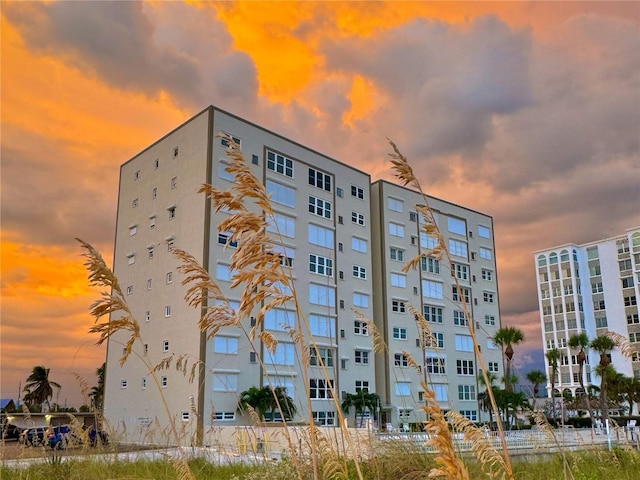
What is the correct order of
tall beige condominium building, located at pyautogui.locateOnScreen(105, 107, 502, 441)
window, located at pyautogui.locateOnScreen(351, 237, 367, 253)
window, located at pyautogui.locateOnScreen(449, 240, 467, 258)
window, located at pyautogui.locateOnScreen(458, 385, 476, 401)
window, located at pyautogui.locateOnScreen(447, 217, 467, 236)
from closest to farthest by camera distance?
tall beige condominium building, located at pyautogui.locateOnScreen(105, 107, 502, 441), window, located at pyautogui.locateOnScreen(351, 237, 367, 253), window, located at pyautogui.locateOnScreen(458, 385, 476, 401), window, located at pyautogui.locateOnScreen(449, 240, 467, 258), window, located at pyautogui.locateOnScreen(447, 217, 467, 236)

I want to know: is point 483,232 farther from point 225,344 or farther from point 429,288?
point 225,344

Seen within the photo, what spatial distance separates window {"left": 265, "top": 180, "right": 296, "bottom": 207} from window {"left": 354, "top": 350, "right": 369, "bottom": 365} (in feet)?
40.4

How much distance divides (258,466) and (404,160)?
708 cm

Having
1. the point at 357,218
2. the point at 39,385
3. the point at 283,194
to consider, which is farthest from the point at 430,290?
the point at 39,385

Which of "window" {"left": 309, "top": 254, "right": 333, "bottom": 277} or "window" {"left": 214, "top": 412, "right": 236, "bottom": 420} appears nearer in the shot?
"window" {"left": 214, "top": 412, "right": 236, "bottom": 420}

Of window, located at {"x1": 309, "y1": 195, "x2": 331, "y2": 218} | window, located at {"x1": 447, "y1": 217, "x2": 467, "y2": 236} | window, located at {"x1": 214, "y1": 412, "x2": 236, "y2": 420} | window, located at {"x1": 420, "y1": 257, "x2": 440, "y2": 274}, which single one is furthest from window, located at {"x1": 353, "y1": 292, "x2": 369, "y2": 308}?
window, located at {"x1": 214, "y1": 412, "x2": 236, "y2": 420}

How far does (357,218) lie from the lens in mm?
46406

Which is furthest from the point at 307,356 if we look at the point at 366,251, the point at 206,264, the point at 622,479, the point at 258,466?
the point at 366,251

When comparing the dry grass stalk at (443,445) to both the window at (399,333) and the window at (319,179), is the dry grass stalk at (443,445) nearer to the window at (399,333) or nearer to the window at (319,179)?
the window at (319,179)

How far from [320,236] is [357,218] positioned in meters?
5.19

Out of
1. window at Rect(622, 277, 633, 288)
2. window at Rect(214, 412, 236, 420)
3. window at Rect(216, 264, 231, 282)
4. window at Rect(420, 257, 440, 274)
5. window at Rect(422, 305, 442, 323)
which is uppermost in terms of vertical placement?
window at Rect(622, 277, 633, 288)

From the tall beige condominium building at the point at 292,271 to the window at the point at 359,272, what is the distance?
0.10 meters

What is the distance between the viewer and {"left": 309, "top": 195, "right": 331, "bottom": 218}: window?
4264cm

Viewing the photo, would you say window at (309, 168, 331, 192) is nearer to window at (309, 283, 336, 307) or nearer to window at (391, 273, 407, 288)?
window at (309, 283, 336, 307)
